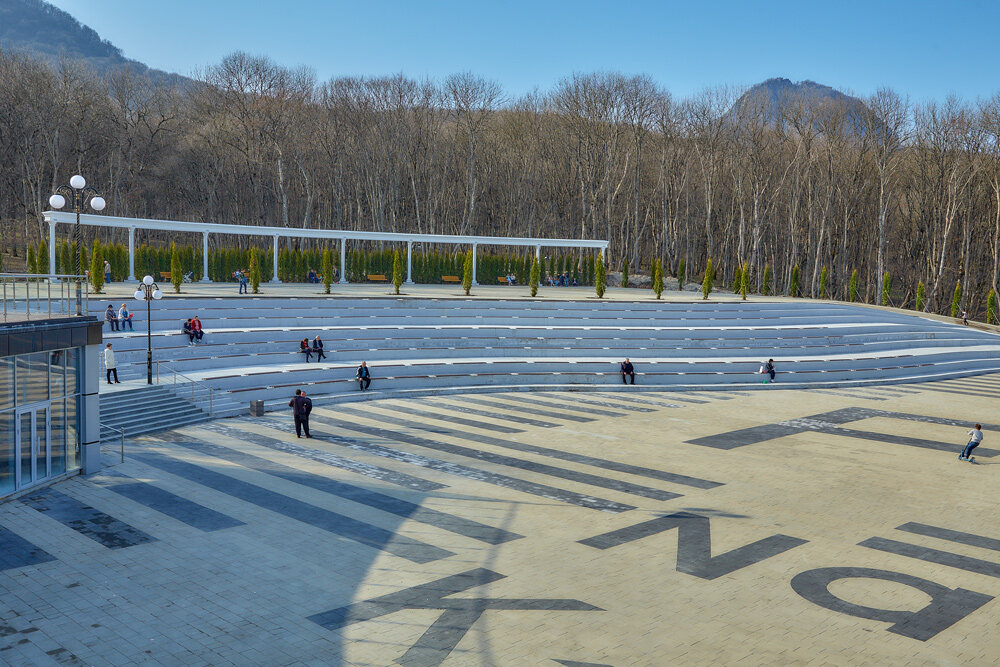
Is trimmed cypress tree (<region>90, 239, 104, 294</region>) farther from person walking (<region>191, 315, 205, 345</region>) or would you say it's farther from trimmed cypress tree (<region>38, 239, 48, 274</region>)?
person walking (<region>191, 315, 205, 345</region>)

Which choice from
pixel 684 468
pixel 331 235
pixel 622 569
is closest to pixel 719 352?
pixel 684 468

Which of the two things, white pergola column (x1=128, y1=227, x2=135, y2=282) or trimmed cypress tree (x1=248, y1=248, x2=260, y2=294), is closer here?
trimmed cypress tree (x1=248, y1=248, x2=260, y2=294)

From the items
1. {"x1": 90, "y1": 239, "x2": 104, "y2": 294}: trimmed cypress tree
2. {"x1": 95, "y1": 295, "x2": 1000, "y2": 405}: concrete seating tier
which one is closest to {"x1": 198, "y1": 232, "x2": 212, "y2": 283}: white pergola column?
{"x1": 90, "y1": 239, "x2": 104, "y2": 294}: trimmed cypress tree

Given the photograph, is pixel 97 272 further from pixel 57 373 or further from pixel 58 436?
pixel 58 436

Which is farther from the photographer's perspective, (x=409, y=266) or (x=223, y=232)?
(x=409, y=266)

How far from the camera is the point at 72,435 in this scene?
17062 millimetres

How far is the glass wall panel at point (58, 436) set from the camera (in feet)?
54.1

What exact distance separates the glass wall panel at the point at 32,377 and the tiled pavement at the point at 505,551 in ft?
6.36

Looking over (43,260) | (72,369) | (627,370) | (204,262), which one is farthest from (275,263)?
(72,369)

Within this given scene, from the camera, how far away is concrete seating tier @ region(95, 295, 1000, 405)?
28562mm

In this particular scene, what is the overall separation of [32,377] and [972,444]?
21.7m

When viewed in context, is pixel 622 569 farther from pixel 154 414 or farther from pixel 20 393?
pixel 154 414

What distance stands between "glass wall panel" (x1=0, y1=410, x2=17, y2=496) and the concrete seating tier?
32.1 ft

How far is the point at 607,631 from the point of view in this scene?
10.1 m
